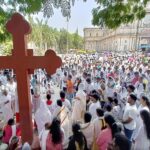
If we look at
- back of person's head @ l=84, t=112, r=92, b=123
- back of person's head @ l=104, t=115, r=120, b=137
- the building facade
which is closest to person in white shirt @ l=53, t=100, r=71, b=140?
back of person's head @ l=84, t=112, r=92, b=123

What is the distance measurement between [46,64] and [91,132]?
145 centimetres

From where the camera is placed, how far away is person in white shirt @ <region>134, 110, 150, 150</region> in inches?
188

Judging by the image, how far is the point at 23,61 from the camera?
4.38 meters

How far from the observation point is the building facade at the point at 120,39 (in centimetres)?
7856

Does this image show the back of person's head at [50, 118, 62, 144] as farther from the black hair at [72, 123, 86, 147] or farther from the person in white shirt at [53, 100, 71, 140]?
the person in white shirt at [53, 100, 71, 140]

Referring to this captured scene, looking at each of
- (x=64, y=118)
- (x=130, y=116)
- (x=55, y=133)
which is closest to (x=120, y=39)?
(x=130, y=116)

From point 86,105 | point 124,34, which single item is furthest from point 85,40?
point 86,105

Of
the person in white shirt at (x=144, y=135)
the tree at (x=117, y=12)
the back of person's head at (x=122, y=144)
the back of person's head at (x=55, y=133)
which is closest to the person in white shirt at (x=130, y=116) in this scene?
the person in white shirt at (x=144, y=135)

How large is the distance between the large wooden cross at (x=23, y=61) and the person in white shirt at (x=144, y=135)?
154 centimetres

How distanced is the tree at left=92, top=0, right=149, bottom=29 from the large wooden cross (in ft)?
4.83

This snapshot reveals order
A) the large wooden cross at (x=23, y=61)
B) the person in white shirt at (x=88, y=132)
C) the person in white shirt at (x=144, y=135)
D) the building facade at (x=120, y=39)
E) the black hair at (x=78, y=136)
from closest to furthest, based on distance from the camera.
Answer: the large wooden cross at (x=23, y=61) < the black hair at (x=78, y=136) < the person in white shirt at (x=144, y=135) < the person in white shirt at (x=88, y=132) < the building facade at (x=120, y=39)

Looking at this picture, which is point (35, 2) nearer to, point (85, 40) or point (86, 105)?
point (86, 105)

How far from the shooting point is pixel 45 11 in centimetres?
477

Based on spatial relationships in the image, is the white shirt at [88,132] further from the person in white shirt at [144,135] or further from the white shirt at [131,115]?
the white shirt at [131,115]
